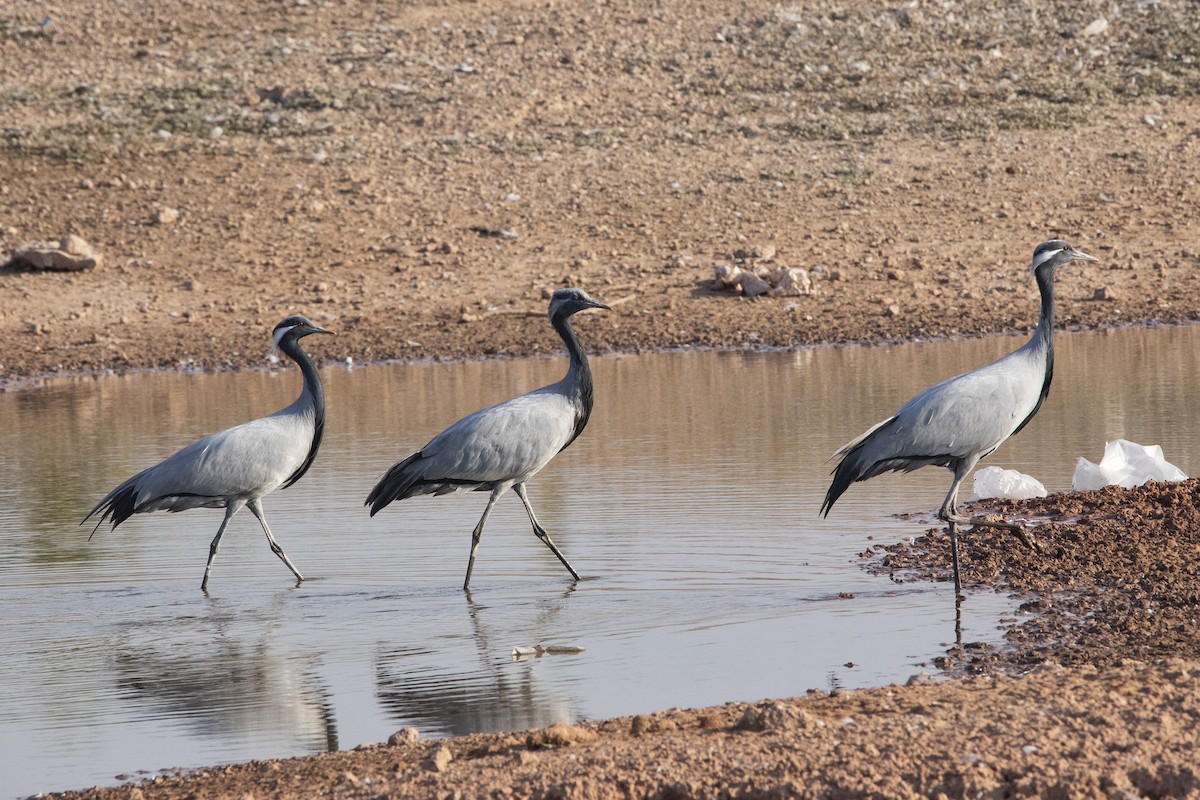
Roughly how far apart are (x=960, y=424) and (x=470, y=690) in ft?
9.75

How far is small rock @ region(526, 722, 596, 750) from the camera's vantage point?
5461 millimetres

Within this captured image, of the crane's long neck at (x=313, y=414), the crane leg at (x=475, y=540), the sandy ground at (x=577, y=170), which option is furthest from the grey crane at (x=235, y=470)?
the sandy ground at (x=577, y=170)

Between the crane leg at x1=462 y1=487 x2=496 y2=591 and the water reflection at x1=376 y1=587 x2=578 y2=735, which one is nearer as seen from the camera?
the water reflection at x1=376 y1=587 x2=578 y2=735

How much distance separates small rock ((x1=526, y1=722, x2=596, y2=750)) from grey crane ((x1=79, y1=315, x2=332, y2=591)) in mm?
3999

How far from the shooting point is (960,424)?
833cm

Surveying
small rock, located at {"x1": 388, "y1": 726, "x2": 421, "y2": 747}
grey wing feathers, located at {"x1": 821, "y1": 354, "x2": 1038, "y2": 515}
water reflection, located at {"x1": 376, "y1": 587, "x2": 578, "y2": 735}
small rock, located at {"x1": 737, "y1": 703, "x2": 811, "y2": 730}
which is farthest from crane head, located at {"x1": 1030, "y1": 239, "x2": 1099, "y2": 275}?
small rock, located at {"x1": 388, "y1": 726, "x2": 421, "y2": 747}

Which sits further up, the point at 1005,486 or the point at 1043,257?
the point at 1043,257

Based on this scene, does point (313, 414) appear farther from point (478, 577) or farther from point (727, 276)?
point (727, 276)

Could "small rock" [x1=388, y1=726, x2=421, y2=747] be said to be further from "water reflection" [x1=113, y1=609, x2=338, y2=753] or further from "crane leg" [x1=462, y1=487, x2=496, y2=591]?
"crane leg" [x1=462, y1=487, x2=496, y2=591]

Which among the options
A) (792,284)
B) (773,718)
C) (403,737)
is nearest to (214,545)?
(403,737)

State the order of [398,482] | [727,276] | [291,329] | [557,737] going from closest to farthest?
[557,737] → [398,482] → [291,329] → [727,276]

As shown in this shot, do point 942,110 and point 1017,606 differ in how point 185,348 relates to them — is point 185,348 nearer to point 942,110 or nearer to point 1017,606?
point 942,110

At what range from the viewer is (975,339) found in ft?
60.3

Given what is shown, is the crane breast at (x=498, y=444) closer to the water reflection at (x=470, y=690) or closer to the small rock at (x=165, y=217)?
the water reflection at (x=470, y=690)
